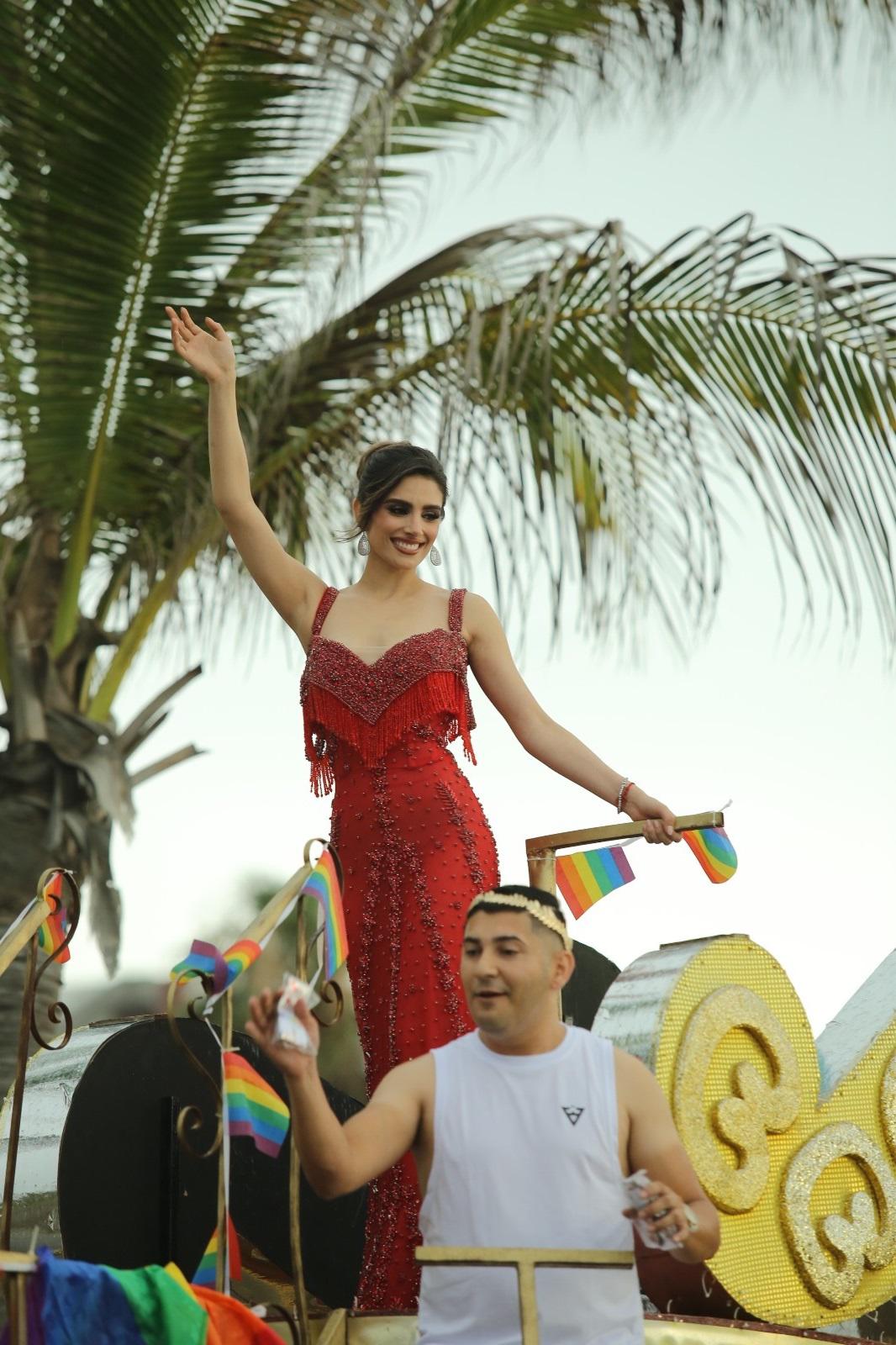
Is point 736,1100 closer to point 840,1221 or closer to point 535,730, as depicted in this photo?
point 840,1221

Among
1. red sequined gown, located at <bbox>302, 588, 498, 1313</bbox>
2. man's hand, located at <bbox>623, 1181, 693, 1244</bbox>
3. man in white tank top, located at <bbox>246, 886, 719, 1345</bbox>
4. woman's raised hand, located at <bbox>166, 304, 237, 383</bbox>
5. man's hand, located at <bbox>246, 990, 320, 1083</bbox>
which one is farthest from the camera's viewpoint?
woman's raised hand, located at <bbox>166, 304, 237, 383</bbox>

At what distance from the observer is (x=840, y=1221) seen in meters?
4.74

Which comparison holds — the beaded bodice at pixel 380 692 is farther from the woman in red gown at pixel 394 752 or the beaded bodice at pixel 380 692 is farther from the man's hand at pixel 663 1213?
the man's hand at pixel 663 1213

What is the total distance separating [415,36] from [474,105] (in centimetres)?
44

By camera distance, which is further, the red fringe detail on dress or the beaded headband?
the red fringe detail on dress

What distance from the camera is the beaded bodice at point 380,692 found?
443cm

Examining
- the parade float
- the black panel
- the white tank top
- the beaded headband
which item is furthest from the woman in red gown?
the white tank top

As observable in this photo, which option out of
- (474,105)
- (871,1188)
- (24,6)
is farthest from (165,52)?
(871,1188)

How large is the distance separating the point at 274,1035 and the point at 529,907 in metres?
0.70

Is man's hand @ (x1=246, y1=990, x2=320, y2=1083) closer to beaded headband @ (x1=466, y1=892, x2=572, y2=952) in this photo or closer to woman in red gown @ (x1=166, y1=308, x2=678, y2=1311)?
beaded headband @ (x1=466, y1=892, x2=572, y2=952)

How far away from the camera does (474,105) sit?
758 cm

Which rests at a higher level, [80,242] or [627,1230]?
[80,242]

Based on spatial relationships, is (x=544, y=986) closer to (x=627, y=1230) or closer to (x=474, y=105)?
(x=627, y=1230)

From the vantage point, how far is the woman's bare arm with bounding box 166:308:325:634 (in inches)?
175
